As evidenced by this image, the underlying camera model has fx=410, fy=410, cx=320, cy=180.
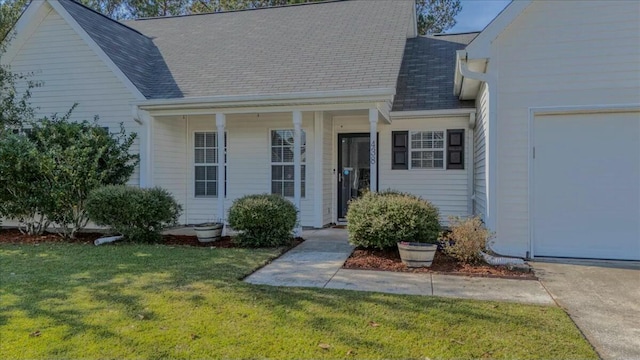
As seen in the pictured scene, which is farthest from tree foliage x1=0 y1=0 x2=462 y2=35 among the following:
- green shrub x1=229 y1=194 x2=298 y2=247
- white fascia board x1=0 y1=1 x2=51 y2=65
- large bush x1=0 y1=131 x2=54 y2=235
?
green shrub x1=229 y1=194 x2=298 y2=247

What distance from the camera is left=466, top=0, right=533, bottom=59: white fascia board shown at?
6207 mm

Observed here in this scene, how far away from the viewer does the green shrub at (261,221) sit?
23.3ft

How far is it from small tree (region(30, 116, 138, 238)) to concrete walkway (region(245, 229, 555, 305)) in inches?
178

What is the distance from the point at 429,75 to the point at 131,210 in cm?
777

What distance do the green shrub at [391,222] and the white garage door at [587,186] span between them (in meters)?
1.69

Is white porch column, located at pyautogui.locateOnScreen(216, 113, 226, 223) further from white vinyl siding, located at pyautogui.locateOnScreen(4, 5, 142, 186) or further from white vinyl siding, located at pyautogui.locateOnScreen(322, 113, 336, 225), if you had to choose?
white vinyl siding, located at pyautogui.locateOnScreen(322, 113, 336, 225)

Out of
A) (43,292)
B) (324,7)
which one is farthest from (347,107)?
(324,7)

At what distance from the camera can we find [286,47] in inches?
424

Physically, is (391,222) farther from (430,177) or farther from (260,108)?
(260,108)

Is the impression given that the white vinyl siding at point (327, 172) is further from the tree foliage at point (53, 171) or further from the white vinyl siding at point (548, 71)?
the tree foliage at point (53, 171)

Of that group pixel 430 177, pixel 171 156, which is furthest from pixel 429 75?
pixel 171 156

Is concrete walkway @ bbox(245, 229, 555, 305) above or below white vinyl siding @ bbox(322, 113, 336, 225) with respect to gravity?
below

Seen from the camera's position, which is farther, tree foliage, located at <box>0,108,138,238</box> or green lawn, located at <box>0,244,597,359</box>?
tree foliage, located at <box>0,108,138,238</box>

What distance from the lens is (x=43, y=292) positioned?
450 cm
